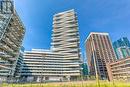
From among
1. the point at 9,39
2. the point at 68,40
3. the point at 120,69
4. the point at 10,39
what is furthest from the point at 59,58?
the point at 9,39

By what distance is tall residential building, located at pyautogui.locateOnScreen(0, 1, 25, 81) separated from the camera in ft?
271

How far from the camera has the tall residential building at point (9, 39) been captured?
82625 mm

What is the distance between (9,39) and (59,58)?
2540 inches

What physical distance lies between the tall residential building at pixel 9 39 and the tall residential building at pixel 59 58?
96.9 feet

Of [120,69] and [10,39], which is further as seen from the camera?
[120,69]

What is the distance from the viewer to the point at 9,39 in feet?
294

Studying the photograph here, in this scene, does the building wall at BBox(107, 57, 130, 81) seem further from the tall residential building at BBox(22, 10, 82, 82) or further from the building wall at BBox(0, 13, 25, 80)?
the building wall at BBox(0, 13, 25, 80)

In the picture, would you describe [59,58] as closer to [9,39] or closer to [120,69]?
[120,69]

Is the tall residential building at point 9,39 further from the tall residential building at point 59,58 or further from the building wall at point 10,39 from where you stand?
the tall residential building at point 59,58

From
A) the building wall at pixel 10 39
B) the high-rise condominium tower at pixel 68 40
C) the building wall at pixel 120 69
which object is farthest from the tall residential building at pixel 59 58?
the building wall at pixel 120 69

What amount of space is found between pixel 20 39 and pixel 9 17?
71.9 feet

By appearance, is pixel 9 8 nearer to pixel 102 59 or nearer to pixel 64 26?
pixel 64 26

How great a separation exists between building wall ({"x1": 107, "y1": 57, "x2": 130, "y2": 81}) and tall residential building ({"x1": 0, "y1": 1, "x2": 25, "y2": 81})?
8548 centimetres

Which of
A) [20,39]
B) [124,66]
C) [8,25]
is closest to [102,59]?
[124,66]
